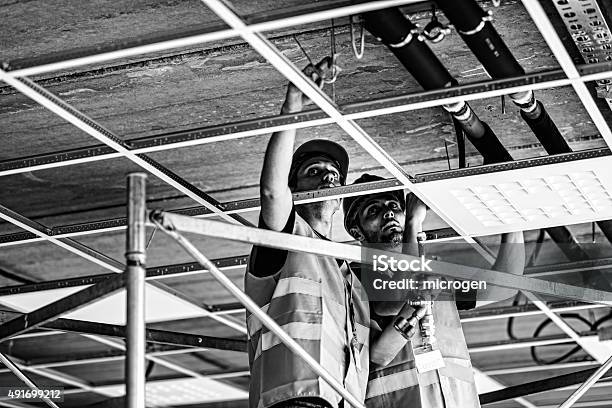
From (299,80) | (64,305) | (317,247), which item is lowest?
(64,305)

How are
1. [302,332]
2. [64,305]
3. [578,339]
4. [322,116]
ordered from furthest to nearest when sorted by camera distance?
[578,339], [322,116], [302,332], [64,305]

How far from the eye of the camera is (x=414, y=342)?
14.4 ft

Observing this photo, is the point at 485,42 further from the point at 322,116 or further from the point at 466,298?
the point at 466,298

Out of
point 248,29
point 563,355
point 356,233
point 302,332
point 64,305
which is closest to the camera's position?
point 64,305

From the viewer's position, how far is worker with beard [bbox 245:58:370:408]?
11.7ft

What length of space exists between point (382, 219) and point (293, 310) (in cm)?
118

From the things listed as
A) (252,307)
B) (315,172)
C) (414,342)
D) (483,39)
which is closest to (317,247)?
(252,307)

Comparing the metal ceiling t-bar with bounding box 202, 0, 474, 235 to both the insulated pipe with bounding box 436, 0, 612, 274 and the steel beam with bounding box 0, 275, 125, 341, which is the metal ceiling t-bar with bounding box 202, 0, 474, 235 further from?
the steel beam with bounding box 0, 275, 125, 341

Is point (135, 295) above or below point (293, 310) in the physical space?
below

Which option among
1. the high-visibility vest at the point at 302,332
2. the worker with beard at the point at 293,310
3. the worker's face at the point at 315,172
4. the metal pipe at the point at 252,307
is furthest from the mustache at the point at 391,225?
the metal pipe at the point at 252,307

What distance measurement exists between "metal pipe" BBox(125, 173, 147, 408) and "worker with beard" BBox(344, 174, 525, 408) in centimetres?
150

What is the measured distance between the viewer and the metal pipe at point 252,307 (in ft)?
9.77

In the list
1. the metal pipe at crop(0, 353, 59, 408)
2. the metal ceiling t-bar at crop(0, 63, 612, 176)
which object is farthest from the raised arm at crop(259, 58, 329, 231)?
the metal pipe at crop(0, 353, 59, 408)

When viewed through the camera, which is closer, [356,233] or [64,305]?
[64,305]
